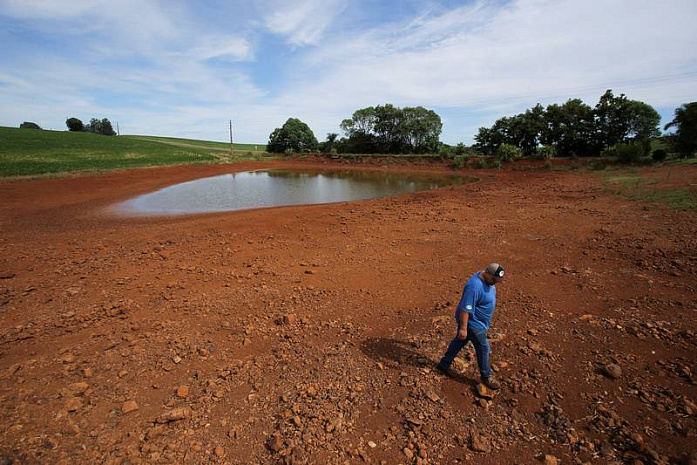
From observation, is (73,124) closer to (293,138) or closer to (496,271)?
(293,138)

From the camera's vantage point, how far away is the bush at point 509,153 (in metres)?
35.4

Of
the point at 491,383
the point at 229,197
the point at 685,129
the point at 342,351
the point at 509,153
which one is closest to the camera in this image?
the point at 491,383

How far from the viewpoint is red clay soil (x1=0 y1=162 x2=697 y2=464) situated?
124 inches

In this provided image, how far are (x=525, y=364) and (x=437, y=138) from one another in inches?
2148

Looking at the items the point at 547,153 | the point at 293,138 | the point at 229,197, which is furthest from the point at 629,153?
the point at 293,138

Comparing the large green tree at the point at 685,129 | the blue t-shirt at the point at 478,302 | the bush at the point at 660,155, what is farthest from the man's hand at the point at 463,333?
the bush at the point at 660,155

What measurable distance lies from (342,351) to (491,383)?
74.1 inches

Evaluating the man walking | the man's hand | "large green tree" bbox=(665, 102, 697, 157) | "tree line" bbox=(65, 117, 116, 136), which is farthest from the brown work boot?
"tree line" bbox=(65, 117, 116, 136)

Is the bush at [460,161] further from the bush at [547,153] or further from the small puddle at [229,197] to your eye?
the small puddle at [229,197]

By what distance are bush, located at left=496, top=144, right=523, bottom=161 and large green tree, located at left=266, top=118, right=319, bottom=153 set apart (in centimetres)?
3759

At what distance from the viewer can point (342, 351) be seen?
14.9 feet

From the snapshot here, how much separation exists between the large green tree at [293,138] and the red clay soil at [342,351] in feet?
183

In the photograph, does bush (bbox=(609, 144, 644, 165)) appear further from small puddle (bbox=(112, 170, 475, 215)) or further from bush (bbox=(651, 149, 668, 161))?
small puddle (bbox=(112, 170, 475, 215))

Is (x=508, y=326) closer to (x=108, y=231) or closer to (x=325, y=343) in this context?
(x=325, y=343)
